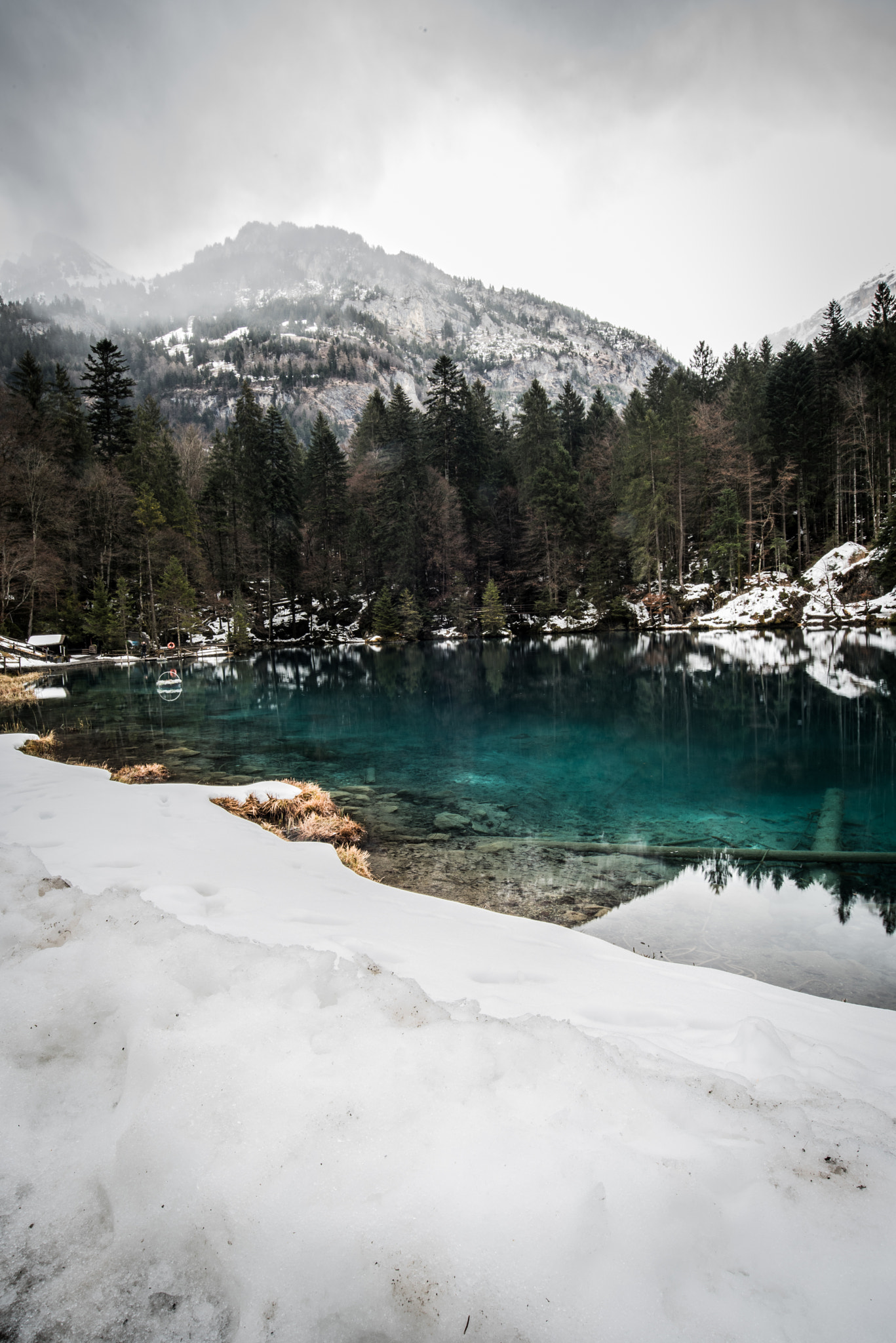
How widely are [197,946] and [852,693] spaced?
63.5 feet

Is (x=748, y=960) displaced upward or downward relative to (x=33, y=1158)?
downward

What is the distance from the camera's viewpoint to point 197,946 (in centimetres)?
274

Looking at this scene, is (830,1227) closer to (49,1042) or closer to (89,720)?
(49,1042)

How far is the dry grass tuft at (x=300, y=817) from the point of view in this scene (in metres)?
7.14

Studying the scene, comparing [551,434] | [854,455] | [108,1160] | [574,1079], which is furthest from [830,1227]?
[551,434]

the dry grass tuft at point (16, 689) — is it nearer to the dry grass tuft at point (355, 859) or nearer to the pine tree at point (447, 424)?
the dry grass tuft at point (355, 859)

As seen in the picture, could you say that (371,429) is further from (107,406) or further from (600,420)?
(600,420)

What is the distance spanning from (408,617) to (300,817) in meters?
42.1

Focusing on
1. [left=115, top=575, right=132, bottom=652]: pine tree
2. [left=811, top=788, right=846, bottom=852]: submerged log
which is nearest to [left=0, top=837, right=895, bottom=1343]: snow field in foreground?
[left=811, top=788, right=846, bottom=852]: submerged log

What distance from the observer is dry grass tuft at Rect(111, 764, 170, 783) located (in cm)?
972

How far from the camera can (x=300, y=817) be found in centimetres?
772

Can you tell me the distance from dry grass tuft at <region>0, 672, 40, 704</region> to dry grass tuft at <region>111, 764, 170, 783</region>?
14109mm

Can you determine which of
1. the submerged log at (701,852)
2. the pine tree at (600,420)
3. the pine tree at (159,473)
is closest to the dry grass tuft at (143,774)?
the submerged log at (701,852)

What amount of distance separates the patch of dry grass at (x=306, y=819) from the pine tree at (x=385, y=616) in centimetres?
4081
